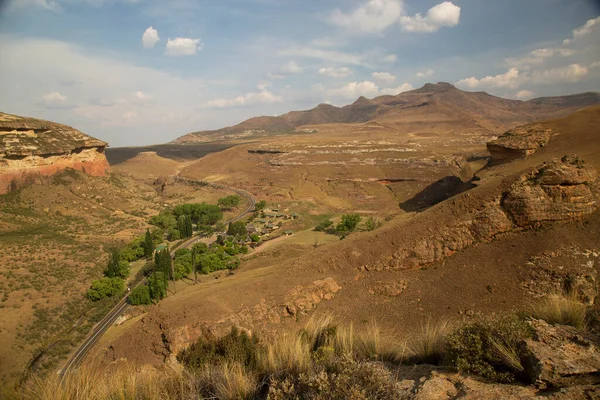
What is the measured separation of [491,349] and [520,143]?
112 feet

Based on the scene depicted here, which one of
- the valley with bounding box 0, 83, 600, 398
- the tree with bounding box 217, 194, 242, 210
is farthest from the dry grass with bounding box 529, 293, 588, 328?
the tree with bounding box 217, 194, 242, 210

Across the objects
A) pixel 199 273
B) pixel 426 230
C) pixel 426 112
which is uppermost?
pixel 426 112

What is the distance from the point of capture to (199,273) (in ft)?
100

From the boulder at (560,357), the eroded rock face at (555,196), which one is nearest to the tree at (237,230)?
the eroded rock face at (555,196)

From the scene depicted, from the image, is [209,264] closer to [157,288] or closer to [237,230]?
[157,288]

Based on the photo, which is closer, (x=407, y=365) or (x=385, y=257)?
(x=407, y=365)

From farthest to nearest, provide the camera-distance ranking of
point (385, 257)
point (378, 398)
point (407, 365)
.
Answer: point (385, 257) < point (407, 365) < point (378, 398)

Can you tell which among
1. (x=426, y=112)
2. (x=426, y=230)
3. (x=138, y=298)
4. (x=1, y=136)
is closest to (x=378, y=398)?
(x=426, y=230)

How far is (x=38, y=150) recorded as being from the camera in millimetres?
42094

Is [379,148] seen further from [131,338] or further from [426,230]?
[131,338]

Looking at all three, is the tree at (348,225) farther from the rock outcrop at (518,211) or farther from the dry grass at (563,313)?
the dry grass at (563,313)

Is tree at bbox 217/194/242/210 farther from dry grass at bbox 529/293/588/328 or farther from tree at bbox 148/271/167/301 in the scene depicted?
dry grass at bbox 529/293/588/328

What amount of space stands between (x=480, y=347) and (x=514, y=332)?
0.53 meters

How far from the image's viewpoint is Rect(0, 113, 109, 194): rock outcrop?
128 feet
